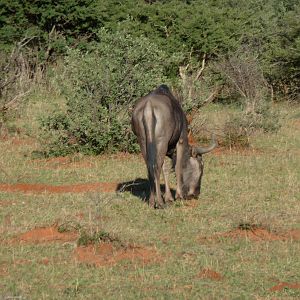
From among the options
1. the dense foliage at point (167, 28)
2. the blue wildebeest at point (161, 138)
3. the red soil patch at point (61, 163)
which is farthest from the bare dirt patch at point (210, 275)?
the dense foliage at point (167, 28)

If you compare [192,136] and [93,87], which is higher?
[93,87]

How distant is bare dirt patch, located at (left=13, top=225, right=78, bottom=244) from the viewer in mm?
8375

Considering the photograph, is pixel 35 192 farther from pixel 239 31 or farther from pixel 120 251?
pixel 239 31

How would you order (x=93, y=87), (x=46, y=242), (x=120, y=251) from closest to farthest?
(x=120, y=251) < (x=46, y=242) < (x=93, y=87)

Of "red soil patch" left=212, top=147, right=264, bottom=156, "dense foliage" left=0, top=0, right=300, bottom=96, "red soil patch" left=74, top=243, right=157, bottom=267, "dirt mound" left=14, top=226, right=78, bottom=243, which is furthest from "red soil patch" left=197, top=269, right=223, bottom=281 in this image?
"dense foliage" left=0, top=0, right=300, bottom=96

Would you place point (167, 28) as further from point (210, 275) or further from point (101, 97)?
point (210, 275)

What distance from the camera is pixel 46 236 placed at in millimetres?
8539

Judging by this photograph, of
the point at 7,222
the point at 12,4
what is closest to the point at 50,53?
the point at 12,4

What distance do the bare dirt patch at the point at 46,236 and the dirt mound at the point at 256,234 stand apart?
4.88 ft

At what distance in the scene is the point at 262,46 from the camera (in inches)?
1049

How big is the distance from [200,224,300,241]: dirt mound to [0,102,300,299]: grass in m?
0.09

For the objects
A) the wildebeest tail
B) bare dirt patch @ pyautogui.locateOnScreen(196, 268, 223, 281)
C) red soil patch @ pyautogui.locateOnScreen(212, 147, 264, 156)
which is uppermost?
the wildebeest tail

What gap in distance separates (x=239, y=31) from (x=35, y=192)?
1516 centimetres

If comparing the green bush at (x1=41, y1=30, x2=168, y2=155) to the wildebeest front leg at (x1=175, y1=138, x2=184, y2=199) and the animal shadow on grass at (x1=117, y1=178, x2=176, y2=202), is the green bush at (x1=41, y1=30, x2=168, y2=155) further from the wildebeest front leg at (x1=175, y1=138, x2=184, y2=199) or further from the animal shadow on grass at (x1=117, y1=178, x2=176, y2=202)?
the wildebeest front leg at (x1=175, y1=138, x2=184, y2=199)
